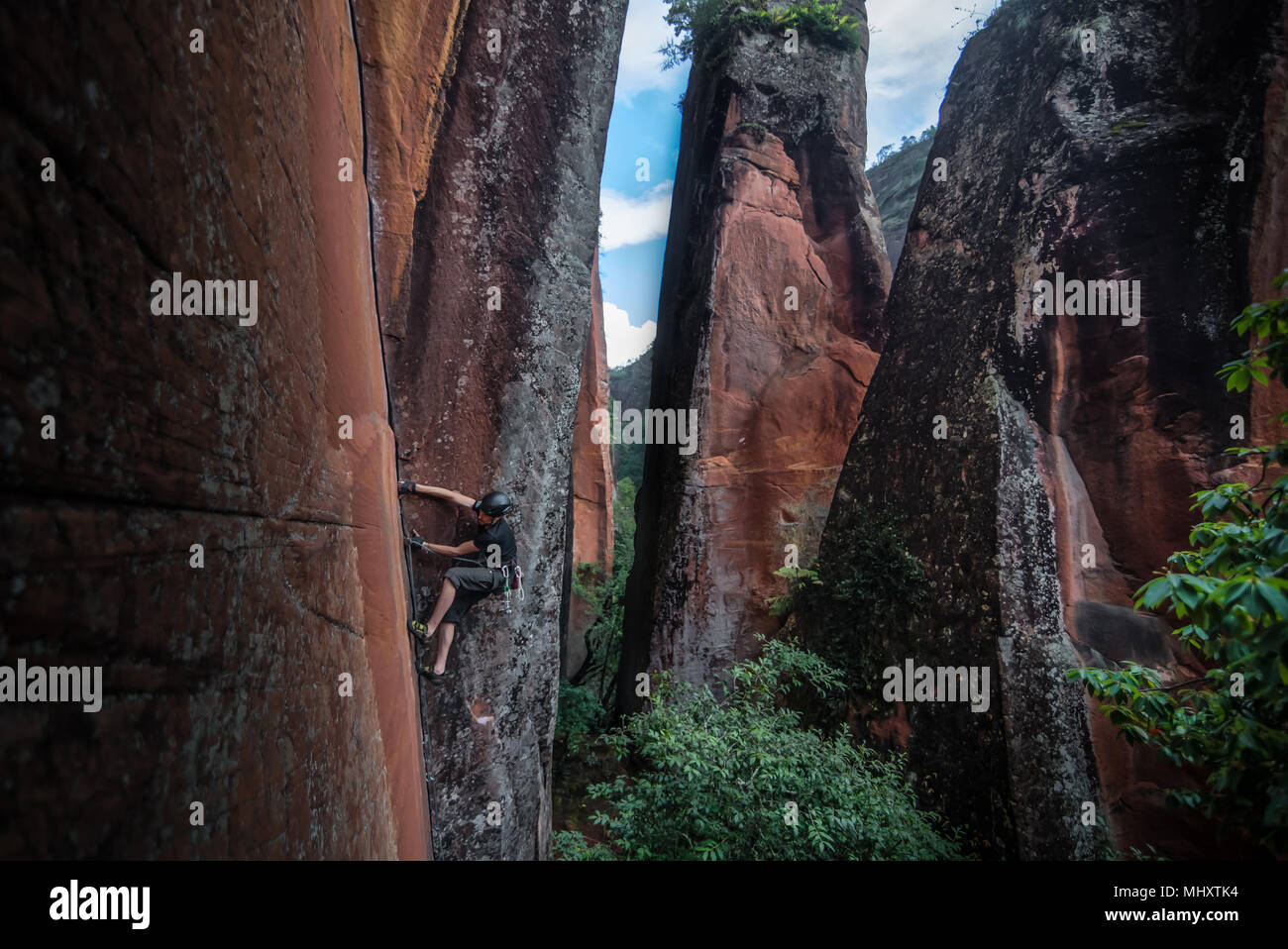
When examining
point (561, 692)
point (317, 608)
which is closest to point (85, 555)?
point (317, 608)

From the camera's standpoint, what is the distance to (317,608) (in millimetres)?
1706

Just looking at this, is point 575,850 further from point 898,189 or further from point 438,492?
point 898,189

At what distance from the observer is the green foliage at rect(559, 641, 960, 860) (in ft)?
12.2

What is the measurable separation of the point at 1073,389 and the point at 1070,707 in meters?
3.42

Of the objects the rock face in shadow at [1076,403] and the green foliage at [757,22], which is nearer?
the rock face in shadow at [1076,403]

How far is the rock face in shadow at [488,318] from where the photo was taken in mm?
4145

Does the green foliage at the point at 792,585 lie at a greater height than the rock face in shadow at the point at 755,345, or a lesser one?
lesser

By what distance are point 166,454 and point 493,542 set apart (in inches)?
132

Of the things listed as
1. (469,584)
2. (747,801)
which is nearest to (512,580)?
(469,584)

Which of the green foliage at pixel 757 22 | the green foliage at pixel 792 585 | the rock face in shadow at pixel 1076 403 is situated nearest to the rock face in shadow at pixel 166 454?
the rock face in shadow at pixel 1076 403

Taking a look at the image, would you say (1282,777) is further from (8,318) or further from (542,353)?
(542,353)

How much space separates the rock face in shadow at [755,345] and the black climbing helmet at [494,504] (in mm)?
5421

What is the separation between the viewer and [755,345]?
33.0ft

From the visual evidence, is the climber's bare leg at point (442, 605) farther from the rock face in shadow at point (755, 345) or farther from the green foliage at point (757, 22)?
the green foliage at point (757, 22)
